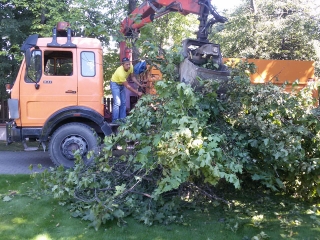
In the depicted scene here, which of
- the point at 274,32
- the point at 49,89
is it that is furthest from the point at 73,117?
the point at 274,32

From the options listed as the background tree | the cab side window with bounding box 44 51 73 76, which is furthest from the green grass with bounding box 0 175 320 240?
the background tree

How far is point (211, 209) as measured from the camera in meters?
5.31

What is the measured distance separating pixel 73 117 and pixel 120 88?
46.3 inches

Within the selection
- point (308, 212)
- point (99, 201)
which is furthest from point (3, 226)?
point (308, 212)

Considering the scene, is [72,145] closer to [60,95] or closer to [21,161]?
[60,95]

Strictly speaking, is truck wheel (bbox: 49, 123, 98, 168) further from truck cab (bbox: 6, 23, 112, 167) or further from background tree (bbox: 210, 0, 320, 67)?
background tree (bbox: 210, 0, 320, 67)

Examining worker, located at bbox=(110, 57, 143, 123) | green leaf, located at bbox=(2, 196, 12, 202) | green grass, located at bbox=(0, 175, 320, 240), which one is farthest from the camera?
worker, located at bbox=(110, 57, 143, 123)

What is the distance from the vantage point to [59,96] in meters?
7.32

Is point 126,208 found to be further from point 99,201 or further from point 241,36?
point 241,36

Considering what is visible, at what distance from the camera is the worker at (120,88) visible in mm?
7590

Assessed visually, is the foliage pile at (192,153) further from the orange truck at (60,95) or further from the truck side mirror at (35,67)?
the truck side mirror at (35,67)

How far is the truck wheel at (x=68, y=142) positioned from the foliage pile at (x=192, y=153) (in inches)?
62.5

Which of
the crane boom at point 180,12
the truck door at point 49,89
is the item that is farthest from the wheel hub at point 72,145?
the crane boom at point 180,12

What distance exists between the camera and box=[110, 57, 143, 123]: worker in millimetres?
7590
